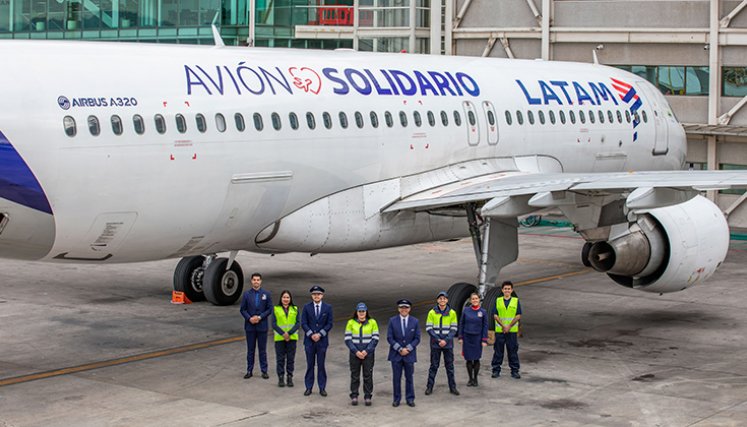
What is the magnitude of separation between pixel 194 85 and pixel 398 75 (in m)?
4.99

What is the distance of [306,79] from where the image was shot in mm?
21125

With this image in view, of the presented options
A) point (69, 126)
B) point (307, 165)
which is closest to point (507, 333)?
point (307, 165)

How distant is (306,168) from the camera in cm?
2052

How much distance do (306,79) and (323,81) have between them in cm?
38

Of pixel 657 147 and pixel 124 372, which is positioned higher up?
pixel 657 147

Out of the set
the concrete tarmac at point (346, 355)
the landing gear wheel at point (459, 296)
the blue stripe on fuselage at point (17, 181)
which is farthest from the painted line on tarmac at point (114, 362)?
the landing gear wheel at point (459, 296)

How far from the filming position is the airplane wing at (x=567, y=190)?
19.4 metres

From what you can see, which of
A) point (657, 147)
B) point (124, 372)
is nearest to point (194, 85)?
point (124, 372)

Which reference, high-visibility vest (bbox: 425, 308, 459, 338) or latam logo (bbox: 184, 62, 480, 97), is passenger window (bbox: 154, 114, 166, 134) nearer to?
latam logo (bbox: 184, 62, 480, 97)

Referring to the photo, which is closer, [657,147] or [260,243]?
[260,243]

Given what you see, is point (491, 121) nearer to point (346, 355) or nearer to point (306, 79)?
point (306, 79)

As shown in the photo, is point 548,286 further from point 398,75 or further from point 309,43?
point 309,43

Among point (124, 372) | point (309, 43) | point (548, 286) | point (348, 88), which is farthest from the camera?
point (309, 43)

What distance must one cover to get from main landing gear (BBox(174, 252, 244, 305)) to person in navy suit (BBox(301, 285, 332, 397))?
281 inches
